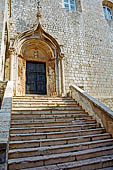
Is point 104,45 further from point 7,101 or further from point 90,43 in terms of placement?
point 7,101

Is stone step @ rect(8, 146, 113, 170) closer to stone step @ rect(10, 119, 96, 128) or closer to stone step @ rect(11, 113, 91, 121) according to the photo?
stone step @ rect(10, 119, 96, 128)

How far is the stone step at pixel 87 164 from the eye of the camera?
7.80 ft

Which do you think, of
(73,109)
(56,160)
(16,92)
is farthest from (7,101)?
(16,92)

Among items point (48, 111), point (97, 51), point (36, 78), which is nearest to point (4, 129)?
point (48, 111)

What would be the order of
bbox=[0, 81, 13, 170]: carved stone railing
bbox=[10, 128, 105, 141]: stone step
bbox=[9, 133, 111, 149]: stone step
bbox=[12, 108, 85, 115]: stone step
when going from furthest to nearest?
bbox=[12, 108, 85, 115]: stone step < bbox=[10, 128, 105, 141]: stone step < bbox=[9, 133, 111, 149]: stone step < bbox=[0, 81, 13, 170]: carved stone railing

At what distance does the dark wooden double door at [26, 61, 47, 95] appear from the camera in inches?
297

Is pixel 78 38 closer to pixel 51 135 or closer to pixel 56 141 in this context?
pixel 51 135

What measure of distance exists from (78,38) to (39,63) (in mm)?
3302

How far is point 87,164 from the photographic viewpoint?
2.55 meters

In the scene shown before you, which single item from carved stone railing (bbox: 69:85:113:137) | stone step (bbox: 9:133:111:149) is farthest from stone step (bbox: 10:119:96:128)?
stone step (bbox: 9:133:111:149)

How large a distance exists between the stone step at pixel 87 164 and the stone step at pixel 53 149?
320mm

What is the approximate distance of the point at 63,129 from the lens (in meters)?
3.60

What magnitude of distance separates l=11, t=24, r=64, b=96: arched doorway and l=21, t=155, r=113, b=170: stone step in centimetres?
478

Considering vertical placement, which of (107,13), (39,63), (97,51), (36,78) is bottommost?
(36,78)
